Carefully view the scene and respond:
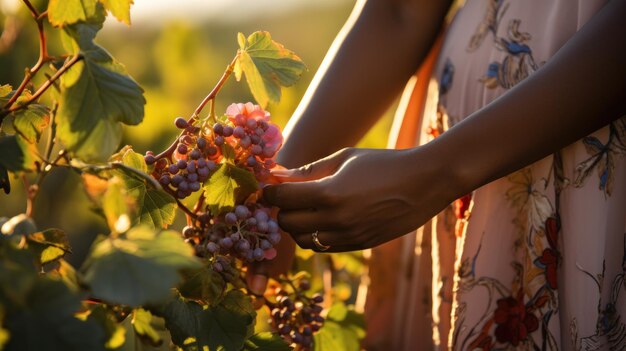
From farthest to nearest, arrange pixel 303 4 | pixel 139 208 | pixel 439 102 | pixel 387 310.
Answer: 1. pixel 303 4
2. pixel 387 310
3. pixel 439 102
4. pixel 139 208

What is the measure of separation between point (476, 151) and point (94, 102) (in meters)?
0.45

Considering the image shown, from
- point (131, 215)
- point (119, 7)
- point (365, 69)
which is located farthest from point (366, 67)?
point (131, 215)

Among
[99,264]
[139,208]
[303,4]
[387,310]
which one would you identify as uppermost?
[303,4]

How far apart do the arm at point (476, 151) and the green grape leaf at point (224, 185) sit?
6 centimetres

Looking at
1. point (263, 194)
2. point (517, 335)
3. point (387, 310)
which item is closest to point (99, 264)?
point (263, 194)

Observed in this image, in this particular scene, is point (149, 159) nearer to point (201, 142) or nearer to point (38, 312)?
point (201, 142)

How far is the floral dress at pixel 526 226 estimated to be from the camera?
87 centimetres

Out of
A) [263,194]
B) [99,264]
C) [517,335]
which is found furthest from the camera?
[517,335]

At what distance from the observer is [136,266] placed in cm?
47

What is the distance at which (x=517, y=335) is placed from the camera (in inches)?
36.7

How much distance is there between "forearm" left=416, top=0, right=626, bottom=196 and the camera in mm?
784

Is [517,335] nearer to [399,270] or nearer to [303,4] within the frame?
[399,270]

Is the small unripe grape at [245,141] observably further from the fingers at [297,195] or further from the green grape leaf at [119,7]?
the green grape leaf at [119,7]

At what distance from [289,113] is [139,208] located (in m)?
1.20
